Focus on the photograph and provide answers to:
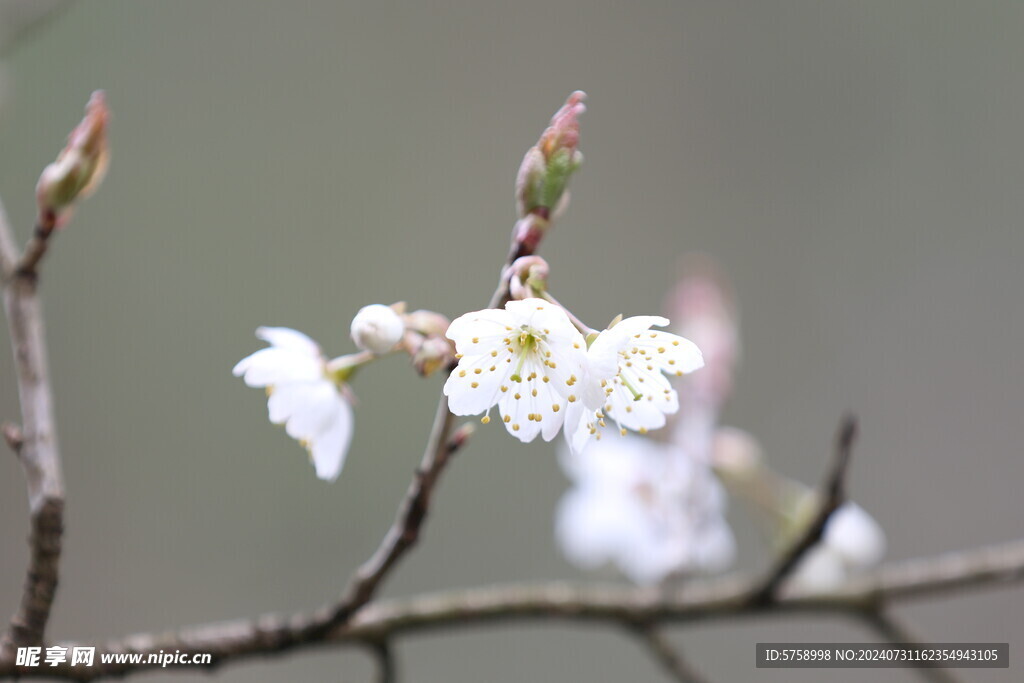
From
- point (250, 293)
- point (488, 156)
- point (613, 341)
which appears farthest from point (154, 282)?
point (613, 341)

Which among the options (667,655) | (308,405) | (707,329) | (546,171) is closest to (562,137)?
(546,171)

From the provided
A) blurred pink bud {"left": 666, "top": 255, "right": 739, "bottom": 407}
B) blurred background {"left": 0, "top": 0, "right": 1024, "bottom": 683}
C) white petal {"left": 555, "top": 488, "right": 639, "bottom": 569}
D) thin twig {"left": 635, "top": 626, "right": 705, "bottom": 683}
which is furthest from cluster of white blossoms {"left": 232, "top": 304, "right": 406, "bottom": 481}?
blurred background {"left": 0, "top": 0, "right": 1024, "bottom": 683}

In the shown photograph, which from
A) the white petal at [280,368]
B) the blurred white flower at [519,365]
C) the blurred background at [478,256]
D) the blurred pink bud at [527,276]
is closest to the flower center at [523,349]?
the blurred white flower at [519,365]

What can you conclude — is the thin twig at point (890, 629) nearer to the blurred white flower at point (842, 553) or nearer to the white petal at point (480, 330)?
the blurred white flower at point (842, 553)

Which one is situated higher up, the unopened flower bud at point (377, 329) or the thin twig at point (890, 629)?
the unopened flower bud at point (377, 329)

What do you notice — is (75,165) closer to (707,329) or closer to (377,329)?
(377,329)

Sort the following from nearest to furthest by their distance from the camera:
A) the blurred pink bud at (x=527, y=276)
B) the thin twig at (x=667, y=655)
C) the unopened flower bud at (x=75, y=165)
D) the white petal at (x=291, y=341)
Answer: the blurred pink bud at (x=527, y=276), the unopened flower bud at (x=75, y=165), the white petal at (x=291, y=341), the thin twig at (x=667, y=655)
